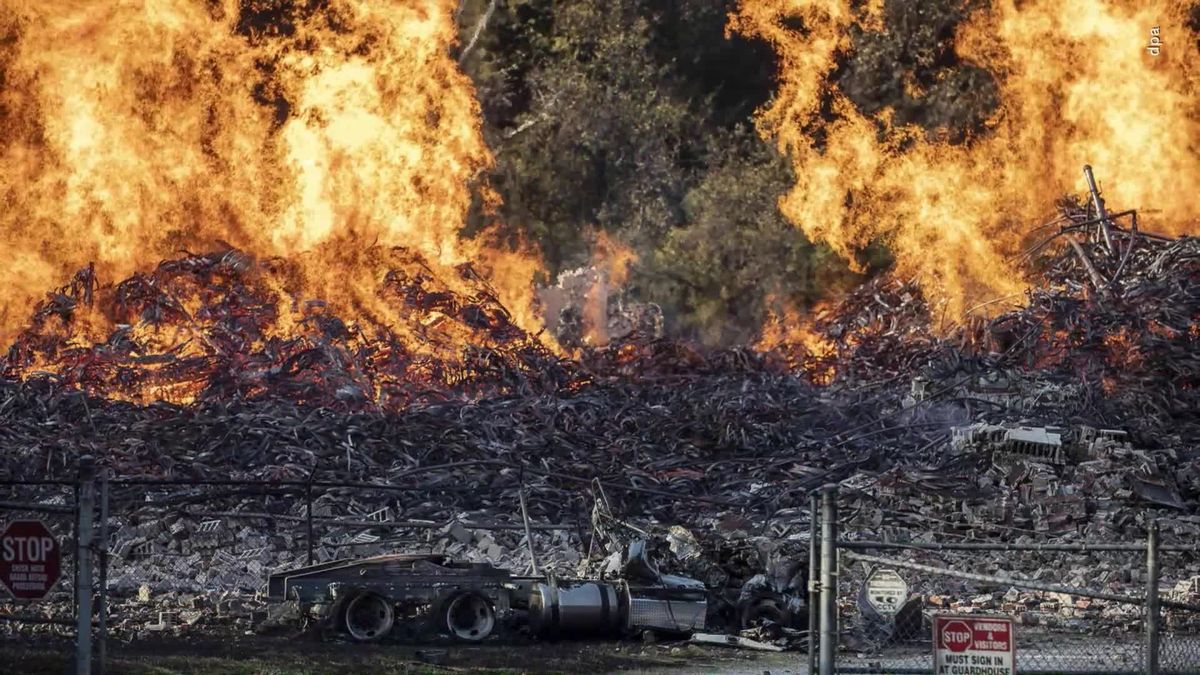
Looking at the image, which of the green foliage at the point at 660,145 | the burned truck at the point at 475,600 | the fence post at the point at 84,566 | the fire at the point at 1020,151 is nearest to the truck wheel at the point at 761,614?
the burned truck at the point at 475,600

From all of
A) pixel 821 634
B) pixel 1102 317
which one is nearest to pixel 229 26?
pixel 1102 317

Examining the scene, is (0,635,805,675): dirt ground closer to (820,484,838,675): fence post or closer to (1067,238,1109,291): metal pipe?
(820,484,838,675): fence post

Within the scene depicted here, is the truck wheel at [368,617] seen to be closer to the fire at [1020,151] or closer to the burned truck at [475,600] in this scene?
the burned truck at [475,600]

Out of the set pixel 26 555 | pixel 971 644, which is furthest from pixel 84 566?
pixel 971 644

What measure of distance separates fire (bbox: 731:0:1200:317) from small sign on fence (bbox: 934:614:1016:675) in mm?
23783

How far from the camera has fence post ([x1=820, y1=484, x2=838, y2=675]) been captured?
11.0 metres

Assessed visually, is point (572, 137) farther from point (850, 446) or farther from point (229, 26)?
point (850, 446)

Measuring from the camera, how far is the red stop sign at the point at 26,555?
11.0 metres

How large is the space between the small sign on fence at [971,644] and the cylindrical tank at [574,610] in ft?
22.3

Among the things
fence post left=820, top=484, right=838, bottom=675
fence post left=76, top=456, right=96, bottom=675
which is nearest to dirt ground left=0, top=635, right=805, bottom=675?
fence post left=76, top=456, right=96, bottom=675

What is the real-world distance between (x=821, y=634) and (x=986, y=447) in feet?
45.8

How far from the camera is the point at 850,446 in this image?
85.9 ft

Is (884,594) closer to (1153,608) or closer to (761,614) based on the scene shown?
(761,614)

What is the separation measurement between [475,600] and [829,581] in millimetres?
6380
